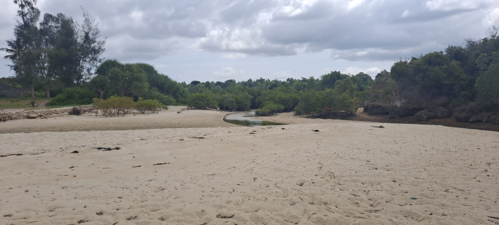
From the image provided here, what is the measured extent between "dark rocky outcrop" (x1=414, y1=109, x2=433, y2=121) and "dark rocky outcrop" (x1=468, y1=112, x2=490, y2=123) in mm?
3430

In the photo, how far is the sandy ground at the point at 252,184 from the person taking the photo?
13.2 ft

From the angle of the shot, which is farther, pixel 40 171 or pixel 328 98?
pixel 328 98

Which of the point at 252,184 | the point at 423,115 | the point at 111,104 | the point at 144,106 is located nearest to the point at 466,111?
the point at 423,115

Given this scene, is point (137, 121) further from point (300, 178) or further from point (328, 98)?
point (328, 98)

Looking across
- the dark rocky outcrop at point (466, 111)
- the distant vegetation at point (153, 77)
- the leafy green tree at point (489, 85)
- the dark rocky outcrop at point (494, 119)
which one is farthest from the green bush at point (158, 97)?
the dark rocky outcrop at point (494, 119)

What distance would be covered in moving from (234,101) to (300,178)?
39938 millimetres

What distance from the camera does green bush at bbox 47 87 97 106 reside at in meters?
31.7

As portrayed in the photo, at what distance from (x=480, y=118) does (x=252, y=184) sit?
24.7 metres

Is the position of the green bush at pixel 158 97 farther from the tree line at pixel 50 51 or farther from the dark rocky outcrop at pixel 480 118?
the dark rocky outcrop at pixel 480 118

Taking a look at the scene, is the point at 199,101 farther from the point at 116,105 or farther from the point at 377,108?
the point at 377,108

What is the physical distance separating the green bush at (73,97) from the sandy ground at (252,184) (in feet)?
84.6

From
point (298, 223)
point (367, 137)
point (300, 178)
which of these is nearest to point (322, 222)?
point (298, 223)

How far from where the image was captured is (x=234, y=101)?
149 feet

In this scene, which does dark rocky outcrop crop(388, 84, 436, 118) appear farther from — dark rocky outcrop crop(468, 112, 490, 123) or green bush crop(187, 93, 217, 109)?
green bush crop(187, 93, 217, 109)
